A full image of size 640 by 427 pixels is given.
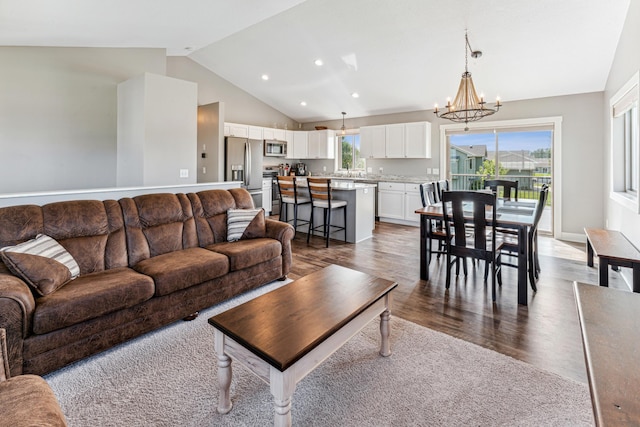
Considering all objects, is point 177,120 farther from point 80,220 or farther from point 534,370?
point 534,370

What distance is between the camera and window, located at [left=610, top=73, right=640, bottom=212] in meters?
3.55

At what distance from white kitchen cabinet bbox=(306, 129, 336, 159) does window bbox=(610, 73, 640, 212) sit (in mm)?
5517

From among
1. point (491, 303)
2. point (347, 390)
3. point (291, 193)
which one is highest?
point (291, 193)

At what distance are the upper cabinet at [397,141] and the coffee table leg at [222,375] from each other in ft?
20.0

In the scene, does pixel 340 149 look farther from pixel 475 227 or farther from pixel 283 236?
pixel 475 227

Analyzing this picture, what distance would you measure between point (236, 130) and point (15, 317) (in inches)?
237

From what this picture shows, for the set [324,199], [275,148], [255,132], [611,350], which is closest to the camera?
[611,350]

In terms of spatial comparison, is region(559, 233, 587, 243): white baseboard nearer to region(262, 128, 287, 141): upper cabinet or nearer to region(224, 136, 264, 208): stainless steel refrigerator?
region(224, 136, 264, 208): stainless steel refrigerator

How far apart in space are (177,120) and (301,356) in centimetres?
404

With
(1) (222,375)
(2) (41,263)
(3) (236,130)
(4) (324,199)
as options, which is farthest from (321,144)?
(1) (222,375)

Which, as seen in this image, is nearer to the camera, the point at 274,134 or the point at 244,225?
the point at 244,225

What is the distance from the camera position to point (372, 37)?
4742mm

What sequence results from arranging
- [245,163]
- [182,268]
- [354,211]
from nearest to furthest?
[182,268], [354,211], [245,163]

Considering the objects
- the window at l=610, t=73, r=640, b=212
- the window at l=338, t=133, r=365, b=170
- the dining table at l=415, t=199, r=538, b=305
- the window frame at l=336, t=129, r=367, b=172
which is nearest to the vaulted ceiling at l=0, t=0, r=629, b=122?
the window at l=610, t=73, r=640, b=212
